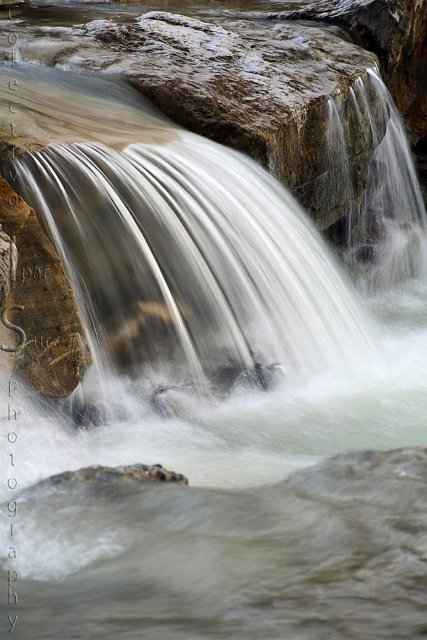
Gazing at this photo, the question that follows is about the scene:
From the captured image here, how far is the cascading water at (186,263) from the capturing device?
488 centimetres

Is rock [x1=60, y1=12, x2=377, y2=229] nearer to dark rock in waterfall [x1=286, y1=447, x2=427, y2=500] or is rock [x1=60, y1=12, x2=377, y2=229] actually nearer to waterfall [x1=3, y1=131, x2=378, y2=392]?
waterfall [x1=3, y1=131, x2=378, y2=392]

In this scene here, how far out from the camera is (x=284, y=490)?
3.54 m

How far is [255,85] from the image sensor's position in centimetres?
695

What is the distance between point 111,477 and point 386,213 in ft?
20.2

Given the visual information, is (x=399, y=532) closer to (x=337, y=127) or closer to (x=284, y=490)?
(x=284, y=490)

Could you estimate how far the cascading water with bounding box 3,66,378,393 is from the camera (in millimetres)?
4883

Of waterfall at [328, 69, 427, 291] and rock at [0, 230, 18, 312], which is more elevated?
rock at [0, 230, 18, 312]

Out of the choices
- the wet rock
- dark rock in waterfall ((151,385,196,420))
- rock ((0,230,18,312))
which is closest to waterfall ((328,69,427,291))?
dark rock in waterfall ((151,385,196,420))

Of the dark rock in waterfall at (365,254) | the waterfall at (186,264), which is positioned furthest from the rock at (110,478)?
the dark rock in waterfall at (365,254)

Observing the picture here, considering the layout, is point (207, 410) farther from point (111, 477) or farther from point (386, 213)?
point (386, 213)

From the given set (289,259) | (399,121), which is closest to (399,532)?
(289,259)

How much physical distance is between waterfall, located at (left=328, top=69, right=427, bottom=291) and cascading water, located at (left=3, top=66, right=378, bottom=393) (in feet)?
7.76

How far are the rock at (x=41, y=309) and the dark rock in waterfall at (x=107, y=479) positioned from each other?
763mm

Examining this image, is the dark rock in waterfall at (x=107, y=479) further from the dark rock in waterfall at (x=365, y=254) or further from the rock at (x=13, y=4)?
the rock at (x=13, y=4)
